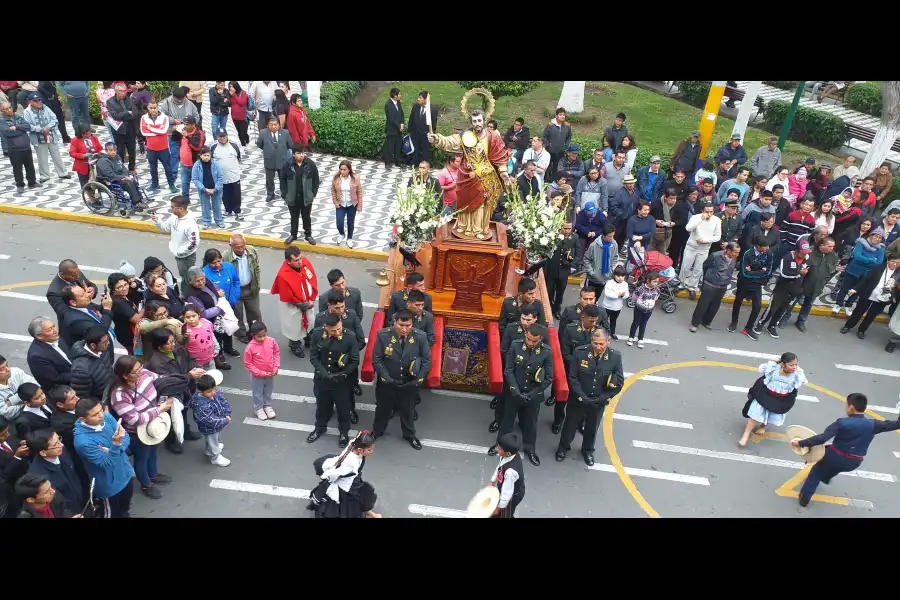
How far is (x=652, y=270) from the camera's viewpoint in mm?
10047

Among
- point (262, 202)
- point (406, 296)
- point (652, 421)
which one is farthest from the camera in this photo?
point (262, 202)

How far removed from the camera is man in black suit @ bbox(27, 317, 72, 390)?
21.9 ft

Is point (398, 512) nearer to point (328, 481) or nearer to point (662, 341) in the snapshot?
point (328, 481)

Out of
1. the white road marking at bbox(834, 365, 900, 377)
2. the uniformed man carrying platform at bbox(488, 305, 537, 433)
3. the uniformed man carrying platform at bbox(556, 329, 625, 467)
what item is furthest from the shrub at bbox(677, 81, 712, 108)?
the uniformed man carrying platform at bbox(556, 329, 625, 467)

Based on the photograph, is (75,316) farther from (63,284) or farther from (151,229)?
(151,229)

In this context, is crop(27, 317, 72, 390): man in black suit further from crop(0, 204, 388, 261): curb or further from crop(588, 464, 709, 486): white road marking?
crop(588, 464, 709, 486): white road marking

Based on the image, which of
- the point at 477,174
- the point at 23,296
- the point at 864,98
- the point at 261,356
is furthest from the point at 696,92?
the point at 23,296

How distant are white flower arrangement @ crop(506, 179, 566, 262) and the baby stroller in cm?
197

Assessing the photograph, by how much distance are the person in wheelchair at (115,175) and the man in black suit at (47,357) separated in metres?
5.90

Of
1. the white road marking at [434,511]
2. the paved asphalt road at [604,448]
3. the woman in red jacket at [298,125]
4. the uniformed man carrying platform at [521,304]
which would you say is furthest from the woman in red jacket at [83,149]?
the white road marking at [434,511]

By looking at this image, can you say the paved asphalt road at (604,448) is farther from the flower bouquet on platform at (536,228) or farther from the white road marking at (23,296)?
the flower bouquet on platform at (536,228)

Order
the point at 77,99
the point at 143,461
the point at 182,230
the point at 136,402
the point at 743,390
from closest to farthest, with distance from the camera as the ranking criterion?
the point at 136,402
the point at 143,461
the point at 182,230
the point at 743,390
the point at 77,99

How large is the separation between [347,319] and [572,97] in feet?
45.1

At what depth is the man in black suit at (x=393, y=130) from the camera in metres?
A: 14.5
